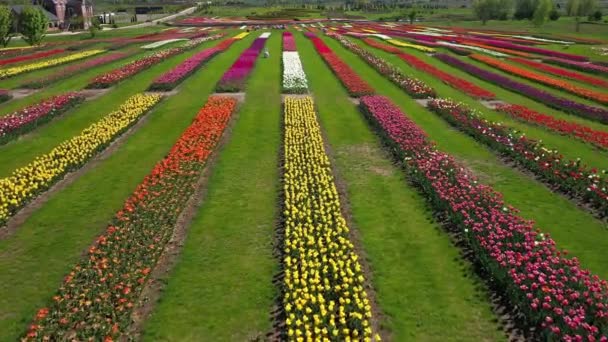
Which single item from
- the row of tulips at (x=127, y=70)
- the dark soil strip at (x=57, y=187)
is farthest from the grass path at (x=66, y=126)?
the dark soil strip at (x=57, y=187)

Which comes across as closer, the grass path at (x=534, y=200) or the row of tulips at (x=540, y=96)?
the grass path at (x=534, y=200)

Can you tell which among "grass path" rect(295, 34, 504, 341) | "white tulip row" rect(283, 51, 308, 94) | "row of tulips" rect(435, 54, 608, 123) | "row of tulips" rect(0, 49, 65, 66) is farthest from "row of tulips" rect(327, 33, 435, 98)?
"row of tulips" rect(0, 49, 65, 66)

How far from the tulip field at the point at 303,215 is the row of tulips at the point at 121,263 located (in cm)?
6

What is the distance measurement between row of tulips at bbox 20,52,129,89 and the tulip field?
2.12 metres

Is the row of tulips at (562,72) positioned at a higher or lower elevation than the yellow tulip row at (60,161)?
higher

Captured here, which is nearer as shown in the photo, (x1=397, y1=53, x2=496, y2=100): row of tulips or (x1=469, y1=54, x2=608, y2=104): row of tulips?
(x1=469, y1=54, x2=608, y2=104): row of tulips

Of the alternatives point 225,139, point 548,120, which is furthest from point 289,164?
point 548,120

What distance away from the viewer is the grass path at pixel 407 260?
10.3 metres

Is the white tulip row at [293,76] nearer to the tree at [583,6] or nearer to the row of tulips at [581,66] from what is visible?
the row of tulips at [581,66]

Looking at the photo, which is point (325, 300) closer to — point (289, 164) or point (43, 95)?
point (289, 164)

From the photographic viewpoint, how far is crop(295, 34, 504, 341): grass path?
1026 cm

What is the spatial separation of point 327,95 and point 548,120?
1466 cm

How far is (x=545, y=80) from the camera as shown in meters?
36.1

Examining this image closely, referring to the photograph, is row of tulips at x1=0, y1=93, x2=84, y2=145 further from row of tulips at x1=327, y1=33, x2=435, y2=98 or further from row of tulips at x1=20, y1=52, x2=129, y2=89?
row of tulips at x1=327, y1=33, x2=435, y2=98
